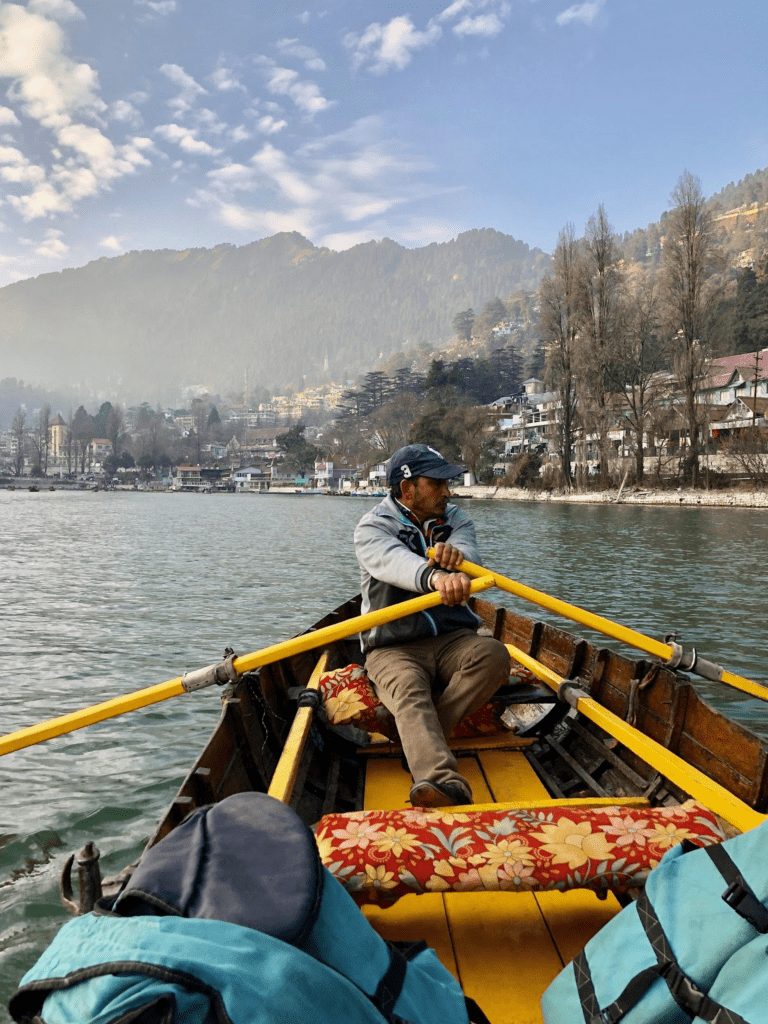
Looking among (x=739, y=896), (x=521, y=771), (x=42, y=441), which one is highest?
(x=42, y=441)

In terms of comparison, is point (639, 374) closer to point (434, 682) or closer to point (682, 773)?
point (434, 682)

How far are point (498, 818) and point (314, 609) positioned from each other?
42.3 ft

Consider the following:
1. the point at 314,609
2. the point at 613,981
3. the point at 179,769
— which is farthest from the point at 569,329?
the point at 613,981

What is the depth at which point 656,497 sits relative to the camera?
4659 centimetres

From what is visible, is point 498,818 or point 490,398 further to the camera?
point 490,398

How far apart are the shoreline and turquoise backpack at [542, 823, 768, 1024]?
4374 centimetres

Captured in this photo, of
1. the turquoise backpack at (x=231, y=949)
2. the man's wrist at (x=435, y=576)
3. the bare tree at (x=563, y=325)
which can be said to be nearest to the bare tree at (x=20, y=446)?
the bare tree at (x=563, y=325)

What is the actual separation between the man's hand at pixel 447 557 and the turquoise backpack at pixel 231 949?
2514 mm

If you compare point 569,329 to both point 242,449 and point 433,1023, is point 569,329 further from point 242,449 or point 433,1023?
point 242,449

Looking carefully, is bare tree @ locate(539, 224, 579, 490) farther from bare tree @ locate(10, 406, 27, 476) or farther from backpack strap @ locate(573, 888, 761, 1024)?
bare tree @ locate(10, 406, 27, 476)

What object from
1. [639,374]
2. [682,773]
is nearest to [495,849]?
[682,773]

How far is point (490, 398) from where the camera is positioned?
351 ft

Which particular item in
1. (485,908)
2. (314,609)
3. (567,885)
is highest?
(567,885)

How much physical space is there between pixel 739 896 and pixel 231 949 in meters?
1.09
